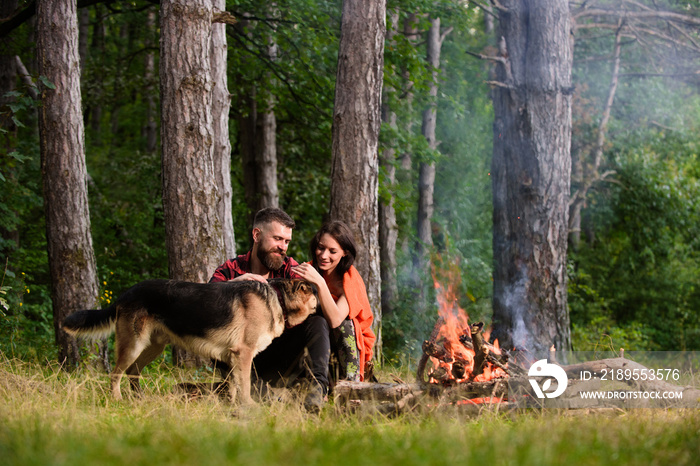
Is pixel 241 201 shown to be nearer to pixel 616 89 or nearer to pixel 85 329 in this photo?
pixel 85 329

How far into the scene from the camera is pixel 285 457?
3.07m

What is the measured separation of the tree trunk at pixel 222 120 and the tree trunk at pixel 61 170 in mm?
1894

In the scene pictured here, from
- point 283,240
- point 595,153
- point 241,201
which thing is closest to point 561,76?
point 283,240

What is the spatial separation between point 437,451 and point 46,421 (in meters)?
2.57

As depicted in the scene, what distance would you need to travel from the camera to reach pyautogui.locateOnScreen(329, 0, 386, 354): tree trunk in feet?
24.1

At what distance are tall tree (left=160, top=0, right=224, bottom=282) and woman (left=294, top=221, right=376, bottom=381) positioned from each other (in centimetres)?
141

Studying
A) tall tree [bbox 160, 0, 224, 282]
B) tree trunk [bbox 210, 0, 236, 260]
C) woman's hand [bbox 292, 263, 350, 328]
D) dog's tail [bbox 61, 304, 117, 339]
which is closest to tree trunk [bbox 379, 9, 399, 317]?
tree trunk [bbox 210, 0, 236, 260]

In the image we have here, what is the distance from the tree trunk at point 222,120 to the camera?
8523 millimetres

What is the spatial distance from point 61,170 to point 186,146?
5.87 feet

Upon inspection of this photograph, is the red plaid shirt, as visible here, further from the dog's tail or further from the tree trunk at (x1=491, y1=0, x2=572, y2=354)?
the tree trunk at (x1=491, y1=0, x2=572, y2=354)

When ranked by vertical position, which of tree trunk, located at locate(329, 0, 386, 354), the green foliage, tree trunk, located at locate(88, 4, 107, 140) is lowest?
the green foliage

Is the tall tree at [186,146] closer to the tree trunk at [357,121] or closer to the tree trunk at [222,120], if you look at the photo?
the tree trunk at [357,121]

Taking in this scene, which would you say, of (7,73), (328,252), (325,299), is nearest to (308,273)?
(325,299)

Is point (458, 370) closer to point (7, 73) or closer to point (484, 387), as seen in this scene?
point (484, 387)
